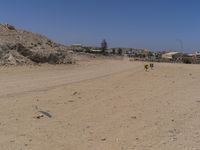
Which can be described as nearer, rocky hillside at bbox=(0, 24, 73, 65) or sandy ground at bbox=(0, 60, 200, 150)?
sandy ground at bbox=(0, 60, 200, 150)

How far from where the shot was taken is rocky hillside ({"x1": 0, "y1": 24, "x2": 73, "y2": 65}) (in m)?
30.4

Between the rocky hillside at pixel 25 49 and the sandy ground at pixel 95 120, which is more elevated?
the rocky hillside at pixel 25 49

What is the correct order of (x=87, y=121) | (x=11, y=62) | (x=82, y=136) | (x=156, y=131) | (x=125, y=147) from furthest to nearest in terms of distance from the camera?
(x=11, y=62), (x=87, y=121), (x=156, y=131), (x=82, y=136), (x=125, y=147)

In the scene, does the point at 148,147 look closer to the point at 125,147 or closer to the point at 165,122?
the point at 125,147

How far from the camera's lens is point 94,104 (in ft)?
46.2

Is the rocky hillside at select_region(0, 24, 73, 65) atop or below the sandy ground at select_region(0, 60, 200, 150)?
atop

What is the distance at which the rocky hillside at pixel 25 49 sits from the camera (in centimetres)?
3044

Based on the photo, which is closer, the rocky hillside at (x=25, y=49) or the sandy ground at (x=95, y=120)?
the sandy ground at (x=95, y=120)

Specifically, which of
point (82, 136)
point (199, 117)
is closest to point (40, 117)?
point (82, 136)

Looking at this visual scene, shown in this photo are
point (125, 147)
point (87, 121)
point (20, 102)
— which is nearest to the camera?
point (125, 147)

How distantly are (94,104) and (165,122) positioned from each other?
3157 millimetres

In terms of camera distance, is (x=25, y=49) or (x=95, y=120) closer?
(x=95, y=120)

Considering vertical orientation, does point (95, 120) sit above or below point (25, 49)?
below

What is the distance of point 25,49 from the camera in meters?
33.0
